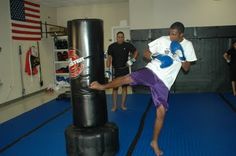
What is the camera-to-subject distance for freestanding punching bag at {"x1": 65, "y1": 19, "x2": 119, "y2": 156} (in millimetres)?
2945

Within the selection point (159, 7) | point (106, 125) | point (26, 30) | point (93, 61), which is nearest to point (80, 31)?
point (93, 61)

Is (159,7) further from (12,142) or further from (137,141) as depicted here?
(12,142)

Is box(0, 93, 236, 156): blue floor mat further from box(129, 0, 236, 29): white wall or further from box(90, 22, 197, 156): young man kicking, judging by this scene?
box(129, 0, 236, 29): white wall

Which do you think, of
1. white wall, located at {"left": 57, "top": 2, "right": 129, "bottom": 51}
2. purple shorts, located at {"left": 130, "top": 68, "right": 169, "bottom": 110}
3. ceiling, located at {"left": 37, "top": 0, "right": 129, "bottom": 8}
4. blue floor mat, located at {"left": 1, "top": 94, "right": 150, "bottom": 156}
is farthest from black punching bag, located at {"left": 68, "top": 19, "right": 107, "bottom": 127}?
white wall, located at {"left": 57, "top": 2, "right": 129, "bottom": 51}

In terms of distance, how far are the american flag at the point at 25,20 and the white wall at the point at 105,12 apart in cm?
146

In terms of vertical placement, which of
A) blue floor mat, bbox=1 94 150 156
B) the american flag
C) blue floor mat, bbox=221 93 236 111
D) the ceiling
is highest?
the ceiling

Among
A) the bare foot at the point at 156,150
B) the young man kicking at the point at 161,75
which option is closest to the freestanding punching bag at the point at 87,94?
the young man kicking at the point at 161,75

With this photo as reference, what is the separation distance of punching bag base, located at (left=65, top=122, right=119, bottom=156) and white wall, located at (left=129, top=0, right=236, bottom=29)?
4.77 metres

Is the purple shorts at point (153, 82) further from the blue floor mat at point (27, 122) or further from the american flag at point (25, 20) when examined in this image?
the american flag at point (25, 20)

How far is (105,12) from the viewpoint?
371 inches

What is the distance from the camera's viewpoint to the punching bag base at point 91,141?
2947 mm

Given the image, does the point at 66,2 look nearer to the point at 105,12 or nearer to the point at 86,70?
the point at 105,12

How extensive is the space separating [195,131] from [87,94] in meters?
1.86

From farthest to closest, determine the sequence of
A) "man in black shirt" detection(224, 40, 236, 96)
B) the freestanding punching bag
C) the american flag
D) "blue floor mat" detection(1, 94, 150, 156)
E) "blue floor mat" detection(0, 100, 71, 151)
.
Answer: the american flag < "man in black shirt" detection(224, 40, 236, 96) < "blue floor mat" detection(0, 100, 71, 151) < "blue floor mat" detection(1, 94, 150, 156) < the freestanding punching bag
